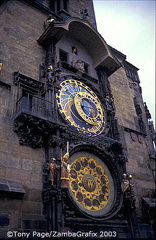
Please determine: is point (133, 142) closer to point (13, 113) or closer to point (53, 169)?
point (53, 169)

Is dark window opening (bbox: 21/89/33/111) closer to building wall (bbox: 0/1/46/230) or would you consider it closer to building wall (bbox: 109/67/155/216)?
building wall (bbox: 0/1/46/230)

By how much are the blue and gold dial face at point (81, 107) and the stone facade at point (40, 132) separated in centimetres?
39

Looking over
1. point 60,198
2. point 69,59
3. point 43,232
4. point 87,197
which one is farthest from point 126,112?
point 43,232

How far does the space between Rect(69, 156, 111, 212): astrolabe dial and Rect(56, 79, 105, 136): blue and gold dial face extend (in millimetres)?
1241

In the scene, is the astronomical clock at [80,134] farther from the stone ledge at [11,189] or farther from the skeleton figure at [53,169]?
the stone ledge at [11,189]

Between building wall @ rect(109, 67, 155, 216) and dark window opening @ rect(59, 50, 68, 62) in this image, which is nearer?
building wall @ rect(109, 67, 155, 216)

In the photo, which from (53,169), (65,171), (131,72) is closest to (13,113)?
(53,169)

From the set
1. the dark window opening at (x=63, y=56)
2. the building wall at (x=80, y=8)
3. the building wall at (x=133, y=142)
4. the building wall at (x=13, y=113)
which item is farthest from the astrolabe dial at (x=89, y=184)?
the building wall at (x=80, y=8)

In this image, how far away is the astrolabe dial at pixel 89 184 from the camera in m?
7.48

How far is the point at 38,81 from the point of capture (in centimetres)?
884

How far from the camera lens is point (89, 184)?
7891 millimetres

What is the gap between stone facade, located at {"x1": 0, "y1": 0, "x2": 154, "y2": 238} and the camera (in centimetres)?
631

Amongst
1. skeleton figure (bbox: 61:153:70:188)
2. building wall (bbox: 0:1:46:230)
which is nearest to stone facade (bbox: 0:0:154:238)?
building wall (bbox: 0:1:46:230)

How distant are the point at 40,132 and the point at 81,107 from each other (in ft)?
8.11
